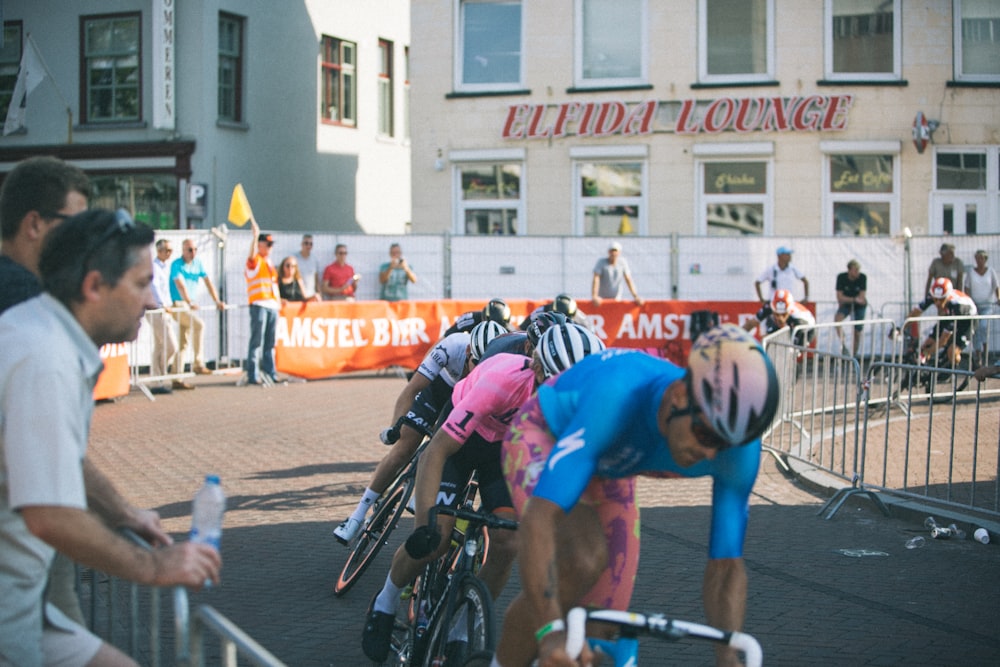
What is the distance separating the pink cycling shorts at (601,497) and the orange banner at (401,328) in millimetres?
14363

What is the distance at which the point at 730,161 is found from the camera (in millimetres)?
24266

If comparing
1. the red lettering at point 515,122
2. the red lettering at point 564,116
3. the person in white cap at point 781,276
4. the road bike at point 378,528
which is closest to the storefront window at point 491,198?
the red lettering at point 515,122

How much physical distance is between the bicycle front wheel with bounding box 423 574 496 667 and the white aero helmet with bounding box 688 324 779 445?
169 centimetres

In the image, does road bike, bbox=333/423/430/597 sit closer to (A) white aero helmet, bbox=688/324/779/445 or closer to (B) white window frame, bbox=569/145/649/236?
(A) white aero helmet, bbox=688/324/779/445

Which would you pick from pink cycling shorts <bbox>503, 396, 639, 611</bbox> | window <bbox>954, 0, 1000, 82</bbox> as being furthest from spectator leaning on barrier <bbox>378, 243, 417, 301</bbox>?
pink cycling shorts <bbox>503, 396, 639, 611</bbox>

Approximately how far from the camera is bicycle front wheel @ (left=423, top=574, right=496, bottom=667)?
438cm

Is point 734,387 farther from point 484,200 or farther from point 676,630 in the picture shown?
point 484,200

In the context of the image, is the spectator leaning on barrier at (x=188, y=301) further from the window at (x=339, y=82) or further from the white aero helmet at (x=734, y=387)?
the white aero helmet at (x=734, y=387)

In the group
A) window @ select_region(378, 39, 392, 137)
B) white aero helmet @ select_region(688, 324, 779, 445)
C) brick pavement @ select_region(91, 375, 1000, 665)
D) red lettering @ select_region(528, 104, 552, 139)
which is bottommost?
brick pavement @ select_region(91, 375, 1000, 665)

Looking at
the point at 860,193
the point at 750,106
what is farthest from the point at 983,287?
the point at 750,106

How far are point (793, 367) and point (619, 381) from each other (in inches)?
367

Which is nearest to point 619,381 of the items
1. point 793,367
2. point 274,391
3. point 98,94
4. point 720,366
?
point 720,366

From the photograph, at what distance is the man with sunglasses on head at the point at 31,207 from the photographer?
3.79 meters

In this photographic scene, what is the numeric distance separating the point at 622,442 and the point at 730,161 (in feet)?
70.8
